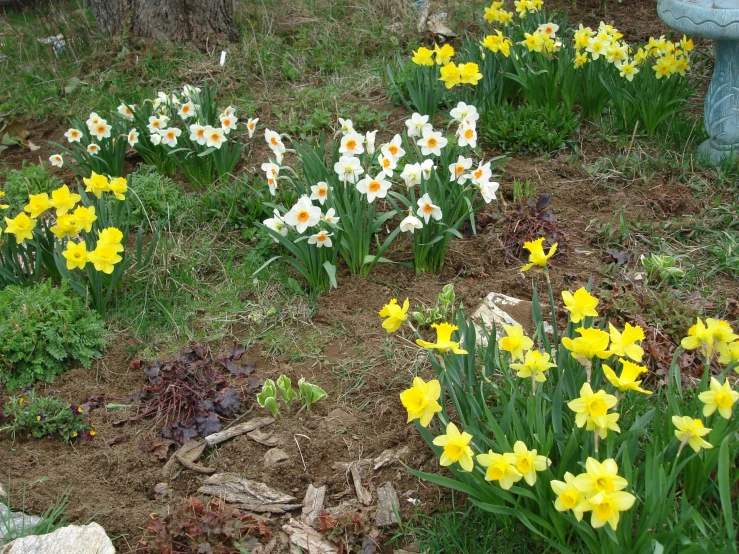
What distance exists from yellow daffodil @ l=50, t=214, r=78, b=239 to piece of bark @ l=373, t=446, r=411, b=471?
5.31ft

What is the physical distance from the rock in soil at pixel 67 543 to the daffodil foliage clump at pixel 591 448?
39.8 inches

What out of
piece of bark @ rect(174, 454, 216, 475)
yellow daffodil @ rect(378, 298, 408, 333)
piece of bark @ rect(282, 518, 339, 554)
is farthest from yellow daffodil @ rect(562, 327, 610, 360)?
piece of bark @ rect(174, 454, 216, 475)

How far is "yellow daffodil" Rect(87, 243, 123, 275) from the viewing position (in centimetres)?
293

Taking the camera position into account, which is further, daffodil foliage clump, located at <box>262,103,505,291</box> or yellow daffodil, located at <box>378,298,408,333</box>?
daffodil foliage clump, located at <box>262,103,505,291</box>

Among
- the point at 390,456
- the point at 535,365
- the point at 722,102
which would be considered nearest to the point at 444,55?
the point at 722,102

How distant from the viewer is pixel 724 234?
348 centimetres

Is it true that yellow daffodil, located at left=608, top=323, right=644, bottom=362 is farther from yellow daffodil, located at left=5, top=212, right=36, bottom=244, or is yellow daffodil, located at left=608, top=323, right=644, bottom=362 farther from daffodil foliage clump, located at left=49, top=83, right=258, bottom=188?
daffodil foliage clump, located at left=49, top=83, right=258, bottom=188

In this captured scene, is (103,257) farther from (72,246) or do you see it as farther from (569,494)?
(569,494)

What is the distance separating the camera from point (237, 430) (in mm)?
2664

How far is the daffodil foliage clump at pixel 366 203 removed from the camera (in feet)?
10.3

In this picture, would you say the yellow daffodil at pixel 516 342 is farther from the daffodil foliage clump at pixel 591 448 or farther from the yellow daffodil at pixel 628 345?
the yellow daffodil at pixel 628 345

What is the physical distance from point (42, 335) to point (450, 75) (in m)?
2.40

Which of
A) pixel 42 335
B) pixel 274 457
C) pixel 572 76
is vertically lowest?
pixel 274 457

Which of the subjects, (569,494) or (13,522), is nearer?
(569,494)
